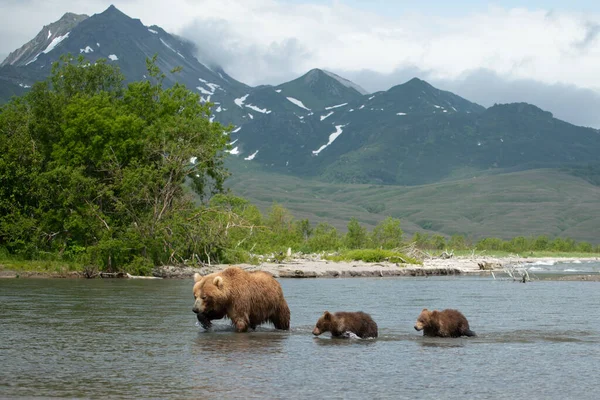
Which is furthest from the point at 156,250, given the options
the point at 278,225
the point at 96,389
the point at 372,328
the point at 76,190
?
the point at 278,225

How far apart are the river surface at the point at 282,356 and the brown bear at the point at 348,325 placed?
34cm

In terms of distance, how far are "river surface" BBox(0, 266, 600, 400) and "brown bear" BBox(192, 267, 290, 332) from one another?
448 millimetres

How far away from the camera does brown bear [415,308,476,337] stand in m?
19.5

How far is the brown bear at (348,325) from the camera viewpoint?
753 inches

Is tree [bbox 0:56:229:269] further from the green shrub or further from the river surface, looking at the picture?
the river surface

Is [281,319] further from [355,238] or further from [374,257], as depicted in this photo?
[355,238]

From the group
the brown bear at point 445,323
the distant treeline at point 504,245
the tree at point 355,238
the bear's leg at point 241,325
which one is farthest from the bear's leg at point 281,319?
the distant treeline at point 504,245

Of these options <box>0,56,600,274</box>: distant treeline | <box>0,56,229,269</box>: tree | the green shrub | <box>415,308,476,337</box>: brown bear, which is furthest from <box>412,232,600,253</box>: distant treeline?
<box>415,308,476,337</box>: brown bear

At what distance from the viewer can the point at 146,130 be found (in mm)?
50469

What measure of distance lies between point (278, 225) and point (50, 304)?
7255 cm

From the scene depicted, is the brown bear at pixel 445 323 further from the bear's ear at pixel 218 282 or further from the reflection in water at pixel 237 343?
the bear's ear at pixel 218 282

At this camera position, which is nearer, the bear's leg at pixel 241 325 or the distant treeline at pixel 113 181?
the bear's leg at pixel 241 325

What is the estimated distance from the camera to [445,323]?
64.0ft

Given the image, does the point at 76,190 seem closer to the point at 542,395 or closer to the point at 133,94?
the point at 133,94
